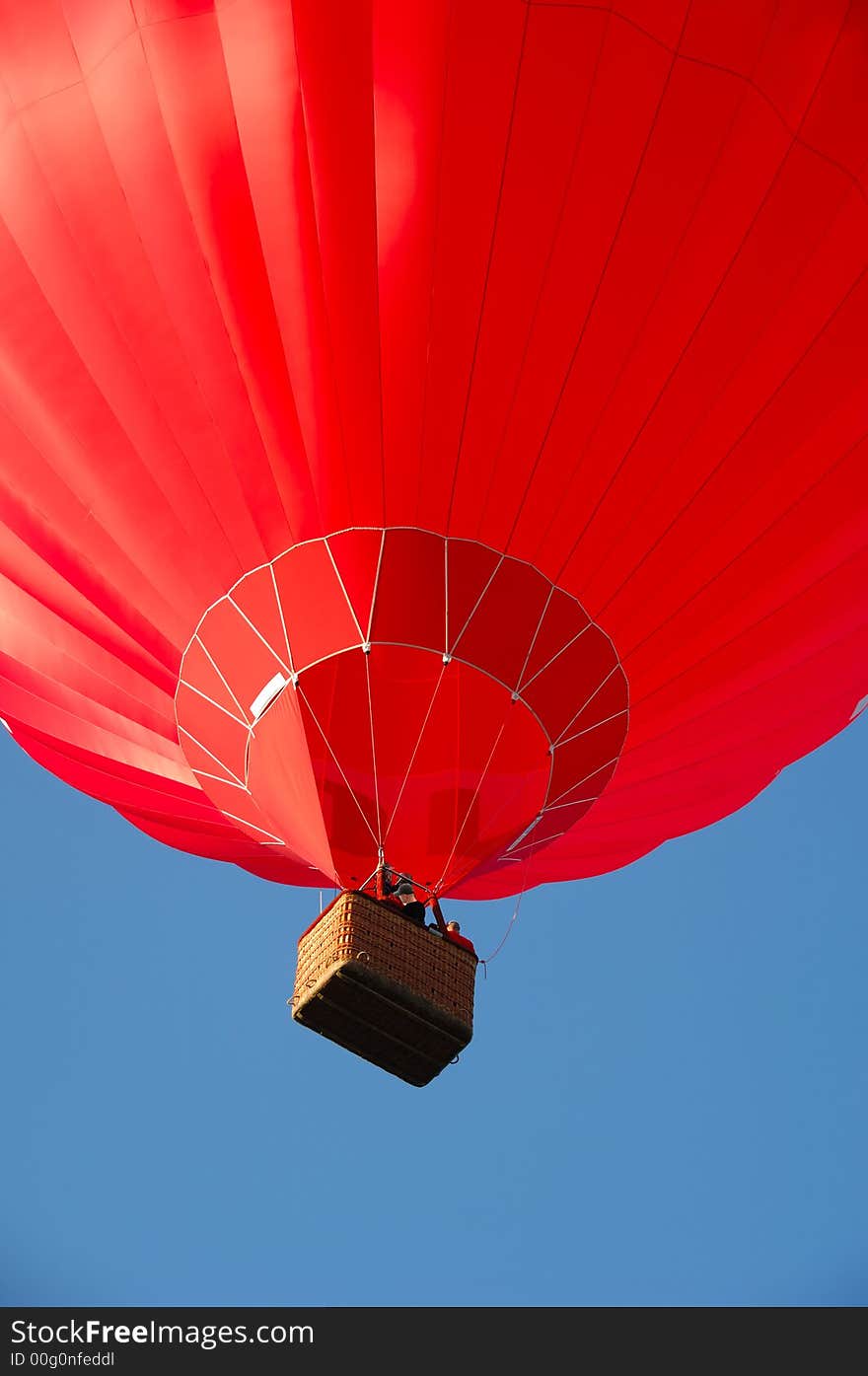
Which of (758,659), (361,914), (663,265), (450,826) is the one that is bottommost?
(361,914)

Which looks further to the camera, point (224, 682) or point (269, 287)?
point (224, 682)

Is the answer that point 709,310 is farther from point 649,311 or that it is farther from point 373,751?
point 373,751

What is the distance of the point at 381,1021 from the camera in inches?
317

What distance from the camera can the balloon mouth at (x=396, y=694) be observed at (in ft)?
28.0

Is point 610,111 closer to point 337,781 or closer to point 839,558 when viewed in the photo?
point 839,558

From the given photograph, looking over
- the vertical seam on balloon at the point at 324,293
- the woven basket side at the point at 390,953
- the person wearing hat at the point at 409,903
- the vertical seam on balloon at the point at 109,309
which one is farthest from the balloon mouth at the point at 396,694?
the woven basket side at the point at 390,953

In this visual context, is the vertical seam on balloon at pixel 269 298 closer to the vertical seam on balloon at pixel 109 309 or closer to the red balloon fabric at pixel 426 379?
the red balloon fabric at pixel 426 379

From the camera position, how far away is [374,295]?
8219 mm

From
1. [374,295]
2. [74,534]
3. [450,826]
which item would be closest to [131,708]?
[74,534]

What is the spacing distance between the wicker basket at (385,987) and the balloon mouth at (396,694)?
0.66 metres

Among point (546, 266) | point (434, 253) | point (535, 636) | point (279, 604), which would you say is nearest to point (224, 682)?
point (279, 604)

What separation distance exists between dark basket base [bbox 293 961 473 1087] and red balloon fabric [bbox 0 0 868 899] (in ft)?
2.93

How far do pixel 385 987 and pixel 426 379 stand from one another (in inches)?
99.3

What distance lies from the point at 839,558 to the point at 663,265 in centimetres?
178
